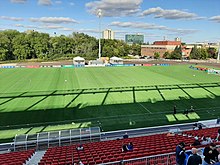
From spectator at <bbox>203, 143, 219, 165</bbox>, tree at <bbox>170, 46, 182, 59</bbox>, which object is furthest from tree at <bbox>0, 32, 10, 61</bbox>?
spectator at <bbox>203, 143, 219, 165</bbox>

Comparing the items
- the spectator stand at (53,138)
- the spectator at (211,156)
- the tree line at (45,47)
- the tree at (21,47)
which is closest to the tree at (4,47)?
the tree line at (45,47)

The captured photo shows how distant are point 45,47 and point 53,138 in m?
87.7

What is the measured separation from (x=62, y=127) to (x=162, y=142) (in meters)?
9.18

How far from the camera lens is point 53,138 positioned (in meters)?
13.8

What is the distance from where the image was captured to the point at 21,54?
8850 cm

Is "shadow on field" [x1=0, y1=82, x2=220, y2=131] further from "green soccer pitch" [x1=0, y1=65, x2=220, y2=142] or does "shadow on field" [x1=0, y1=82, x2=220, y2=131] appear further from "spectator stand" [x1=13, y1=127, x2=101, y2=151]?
"spectator stand" [x1=13, y1=127, x2=101, y2=151]

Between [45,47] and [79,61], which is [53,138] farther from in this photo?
[45,47]

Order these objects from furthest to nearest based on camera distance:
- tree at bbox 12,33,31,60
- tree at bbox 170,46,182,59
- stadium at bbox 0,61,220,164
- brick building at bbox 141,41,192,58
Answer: brick building at bbox 141,41,192,58, tree at bbox 170,46,182,59, tree at bbox 12,33,31,60, stadium at bbox 0,61,220,164

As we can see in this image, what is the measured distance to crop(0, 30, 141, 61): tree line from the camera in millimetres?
88438

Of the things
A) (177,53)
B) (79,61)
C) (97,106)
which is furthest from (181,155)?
(177,53)

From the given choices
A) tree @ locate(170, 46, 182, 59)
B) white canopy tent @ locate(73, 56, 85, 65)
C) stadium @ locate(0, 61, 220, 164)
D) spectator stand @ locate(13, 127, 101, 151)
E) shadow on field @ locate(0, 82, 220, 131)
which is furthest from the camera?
tree @ locate(170, 46, 182, 59)

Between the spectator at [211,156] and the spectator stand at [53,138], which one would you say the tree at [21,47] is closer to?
the spectator stand at [53,138]

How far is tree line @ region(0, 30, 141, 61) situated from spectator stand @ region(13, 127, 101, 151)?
79.9 metres

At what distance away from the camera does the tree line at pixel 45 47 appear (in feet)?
290
